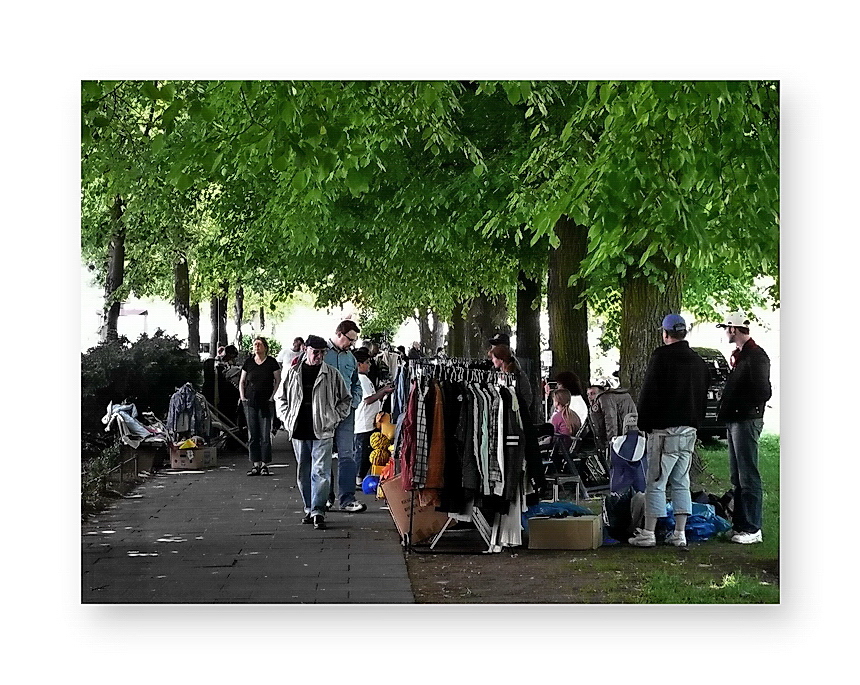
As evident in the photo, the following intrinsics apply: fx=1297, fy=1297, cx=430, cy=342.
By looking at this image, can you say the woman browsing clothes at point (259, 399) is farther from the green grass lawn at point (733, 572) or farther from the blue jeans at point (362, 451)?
the green grass lawn at point (733, 572)

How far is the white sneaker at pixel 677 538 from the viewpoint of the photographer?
673cm

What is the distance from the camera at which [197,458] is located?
6.88 m

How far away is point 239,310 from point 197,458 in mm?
839

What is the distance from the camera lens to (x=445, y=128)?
731 centimetres

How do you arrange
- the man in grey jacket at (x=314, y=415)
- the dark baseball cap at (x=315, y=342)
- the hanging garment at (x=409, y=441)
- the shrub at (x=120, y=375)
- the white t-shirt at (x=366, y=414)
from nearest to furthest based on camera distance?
the shrub at (x=120, y=375) < the dark baseball cap at (x=315, y=342) < the man in grey jacket at (x=314, y=415) < the hanging garment at (x=409, y=441) < the white t-shirt at (x=366, y=414)

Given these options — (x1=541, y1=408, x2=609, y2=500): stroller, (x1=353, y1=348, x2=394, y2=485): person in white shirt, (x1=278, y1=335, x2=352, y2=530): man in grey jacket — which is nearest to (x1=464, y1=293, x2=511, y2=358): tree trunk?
(x1=541, y1=408, x2=609, y2=500): stroller

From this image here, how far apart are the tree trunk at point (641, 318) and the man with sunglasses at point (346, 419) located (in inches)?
57.8

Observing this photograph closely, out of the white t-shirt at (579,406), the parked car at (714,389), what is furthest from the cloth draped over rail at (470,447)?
the parked car at (714,389)

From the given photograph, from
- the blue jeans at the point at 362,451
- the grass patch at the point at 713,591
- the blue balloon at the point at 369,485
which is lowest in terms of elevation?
the grass patch at the point at 713,591

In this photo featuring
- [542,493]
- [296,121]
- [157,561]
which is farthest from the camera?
[542,493]

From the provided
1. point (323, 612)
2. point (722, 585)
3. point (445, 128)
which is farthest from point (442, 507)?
point (445, 128)

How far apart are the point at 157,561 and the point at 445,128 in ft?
9.31
